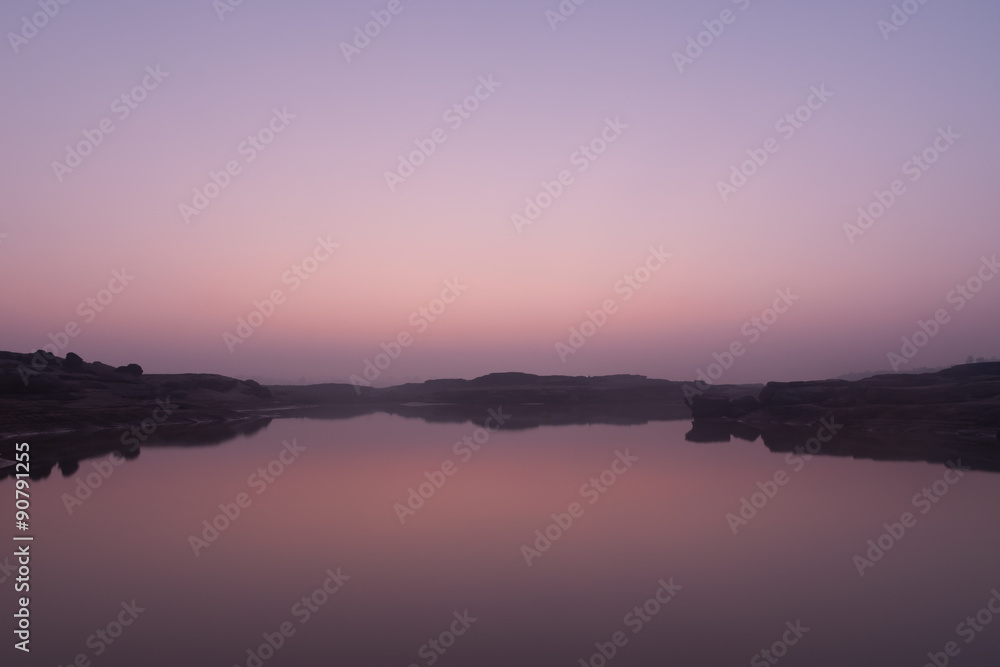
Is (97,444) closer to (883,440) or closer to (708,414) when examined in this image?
(883,440)

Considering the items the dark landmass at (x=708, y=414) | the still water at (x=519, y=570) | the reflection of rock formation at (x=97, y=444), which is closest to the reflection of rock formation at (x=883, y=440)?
the dark landmass at (x=708, y=414)

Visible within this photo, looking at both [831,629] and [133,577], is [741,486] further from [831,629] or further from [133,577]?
[133,577]

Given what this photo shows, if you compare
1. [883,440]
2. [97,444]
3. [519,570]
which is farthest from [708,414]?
[519,570]

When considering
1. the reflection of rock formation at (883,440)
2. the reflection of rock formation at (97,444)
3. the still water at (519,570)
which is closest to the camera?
the still water at (519,570)

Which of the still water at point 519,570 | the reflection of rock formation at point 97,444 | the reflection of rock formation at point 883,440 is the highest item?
the reflection of rock formation at point 883,440

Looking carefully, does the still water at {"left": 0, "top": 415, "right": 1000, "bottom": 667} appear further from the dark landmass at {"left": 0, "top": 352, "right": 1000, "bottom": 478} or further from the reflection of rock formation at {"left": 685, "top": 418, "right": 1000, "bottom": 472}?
the dark landmass at {"left": 0, "top": 352, "right": 1000, "bottom": 478}

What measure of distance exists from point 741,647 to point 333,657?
5850mm

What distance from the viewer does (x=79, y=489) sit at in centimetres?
2361

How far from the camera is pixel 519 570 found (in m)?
13.4

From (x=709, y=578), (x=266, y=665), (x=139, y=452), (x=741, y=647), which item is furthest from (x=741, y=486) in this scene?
(x=139, y=452)

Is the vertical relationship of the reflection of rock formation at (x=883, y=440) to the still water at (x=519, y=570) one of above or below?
above

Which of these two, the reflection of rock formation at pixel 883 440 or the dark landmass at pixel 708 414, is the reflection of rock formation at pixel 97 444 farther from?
the reflection of rock formation at pixel 883 440

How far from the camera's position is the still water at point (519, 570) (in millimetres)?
9594

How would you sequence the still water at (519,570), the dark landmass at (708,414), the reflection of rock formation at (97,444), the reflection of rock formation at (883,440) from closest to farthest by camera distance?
the still water at (519,570), the reflection of rock formation at (97,444), the reflection of rock formation at (883,440), the dark landmass at (708,414)
